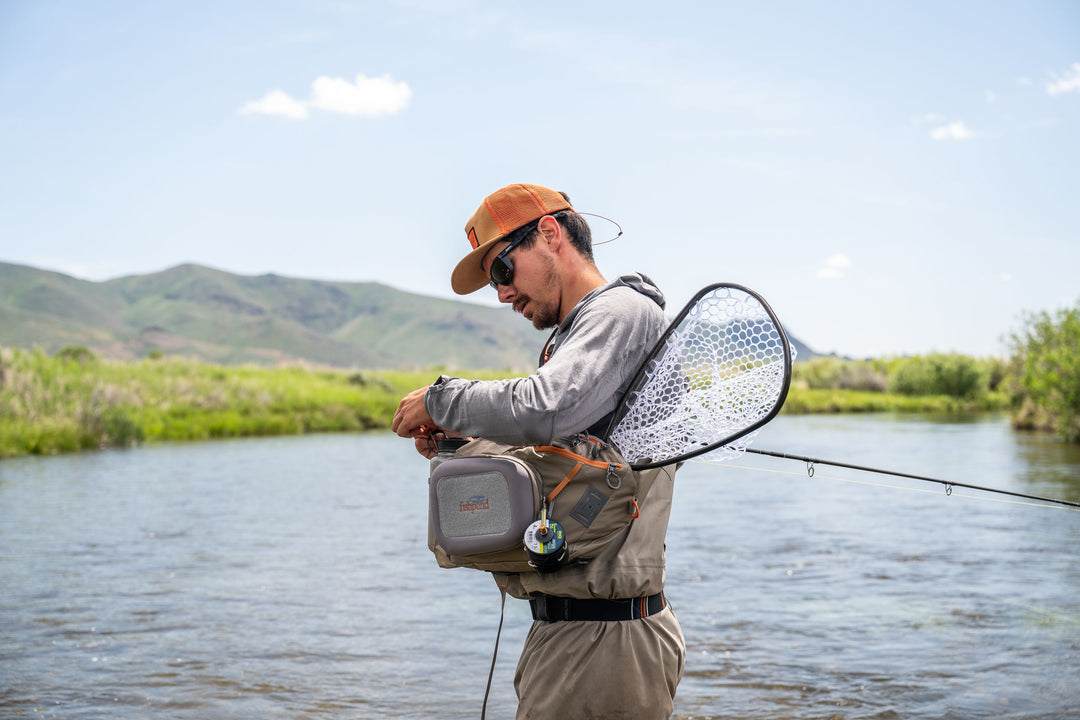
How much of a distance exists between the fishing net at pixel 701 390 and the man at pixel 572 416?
0.19ft

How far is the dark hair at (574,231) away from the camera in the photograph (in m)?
2.48

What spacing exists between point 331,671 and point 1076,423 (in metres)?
22.5

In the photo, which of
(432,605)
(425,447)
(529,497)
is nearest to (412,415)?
(425,447)

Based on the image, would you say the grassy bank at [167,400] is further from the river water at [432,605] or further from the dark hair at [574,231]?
the dark hair at [574,231]

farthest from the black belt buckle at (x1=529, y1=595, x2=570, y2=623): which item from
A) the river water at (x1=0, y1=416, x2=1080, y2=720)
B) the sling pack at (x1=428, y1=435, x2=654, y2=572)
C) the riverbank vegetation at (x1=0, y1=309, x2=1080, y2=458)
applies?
the riverbank vegetation at (x1=0, y1=309, x2=1080, y2=458)

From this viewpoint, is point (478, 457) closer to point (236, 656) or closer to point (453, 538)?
point (453, 538)

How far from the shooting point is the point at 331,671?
6.28m

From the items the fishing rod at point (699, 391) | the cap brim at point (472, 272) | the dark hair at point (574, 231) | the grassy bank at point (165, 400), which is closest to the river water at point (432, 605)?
the fishing rod at point (699, 391)

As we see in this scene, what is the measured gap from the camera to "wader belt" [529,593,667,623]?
239cm

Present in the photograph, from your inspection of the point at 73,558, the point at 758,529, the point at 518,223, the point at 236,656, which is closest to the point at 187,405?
the point at 73,558

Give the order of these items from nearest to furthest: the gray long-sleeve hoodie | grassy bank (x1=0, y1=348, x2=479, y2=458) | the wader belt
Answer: the gray long-sleeve hoodie < the wader belt < grassy bank (x1=0, y1=348, x2=479, y2=458)

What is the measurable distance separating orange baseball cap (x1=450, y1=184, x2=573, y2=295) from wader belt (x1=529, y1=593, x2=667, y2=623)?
3.04 ft

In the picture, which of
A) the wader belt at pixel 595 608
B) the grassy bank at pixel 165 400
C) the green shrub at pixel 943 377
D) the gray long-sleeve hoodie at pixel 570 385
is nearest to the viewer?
the gray long-sleeve hoodie at pixel 570 385

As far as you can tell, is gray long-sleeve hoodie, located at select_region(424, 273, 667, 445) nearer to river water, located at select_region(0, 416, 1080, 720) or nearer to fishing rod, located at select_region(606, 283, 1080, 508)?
fishing rod, located at select_region(606, 283, 1080, 508)
